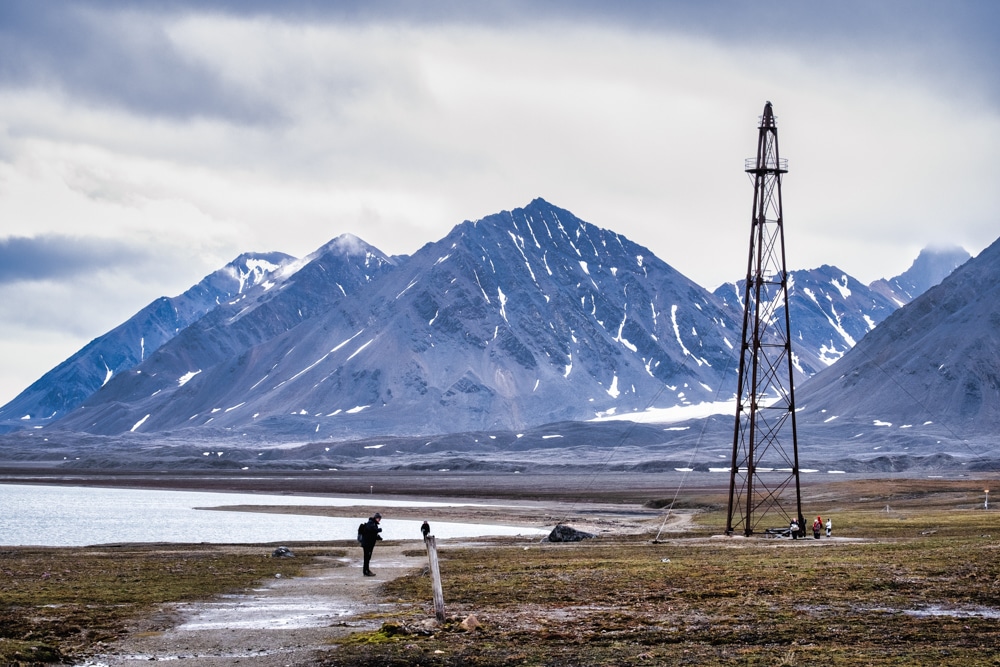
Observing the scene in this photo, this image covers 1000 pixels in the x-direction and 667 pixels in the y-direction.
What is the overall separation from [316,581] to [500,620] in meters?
13.2

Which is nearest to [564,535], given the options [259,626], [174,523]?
[259,626]

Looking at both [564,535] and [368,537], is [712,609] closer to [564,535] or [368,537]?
[368,537]

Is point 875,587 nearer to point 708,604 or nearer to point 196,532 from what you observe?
point 708,604

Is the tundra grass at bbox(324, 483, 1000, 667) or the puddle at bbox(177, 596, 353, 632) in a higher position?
the tundra grass at bbox(324, 483, 1000, 667)

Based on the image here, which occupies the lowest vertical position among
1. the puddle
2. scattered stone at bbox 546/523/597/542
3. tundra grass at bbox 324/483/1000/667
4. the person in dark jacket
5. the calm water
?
the calm water

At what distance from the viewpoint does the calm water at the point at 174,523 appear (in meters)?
65.9

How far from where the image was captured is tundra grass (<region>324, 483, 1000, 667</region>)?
19.3m

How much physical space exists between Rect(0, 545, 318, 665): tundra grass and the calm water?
13.0 meters

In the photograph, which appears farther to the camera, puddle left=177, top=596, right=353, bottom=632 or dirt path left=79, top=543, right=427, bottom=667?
puddle left=177, top=596, right=353, bottom=632

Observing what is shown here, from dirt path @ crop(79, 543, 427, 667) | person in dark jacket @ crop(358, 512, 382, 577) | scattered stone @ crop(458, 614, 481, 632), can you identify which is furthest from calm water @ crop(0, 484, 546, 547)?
scattered stone @ crop(458, 614, 481, 632)

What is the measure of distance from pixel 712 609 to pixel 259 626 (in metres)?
9.61

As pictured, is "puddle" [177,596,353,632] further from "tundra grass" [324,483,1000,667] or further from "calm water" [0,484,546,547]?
"calm water" [0,484,546,547]

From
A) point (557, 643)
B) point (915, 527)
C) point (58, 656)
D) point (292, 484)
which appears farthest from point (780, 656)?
point (292, 484)

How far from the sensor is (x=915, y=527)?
5453 centimetres
